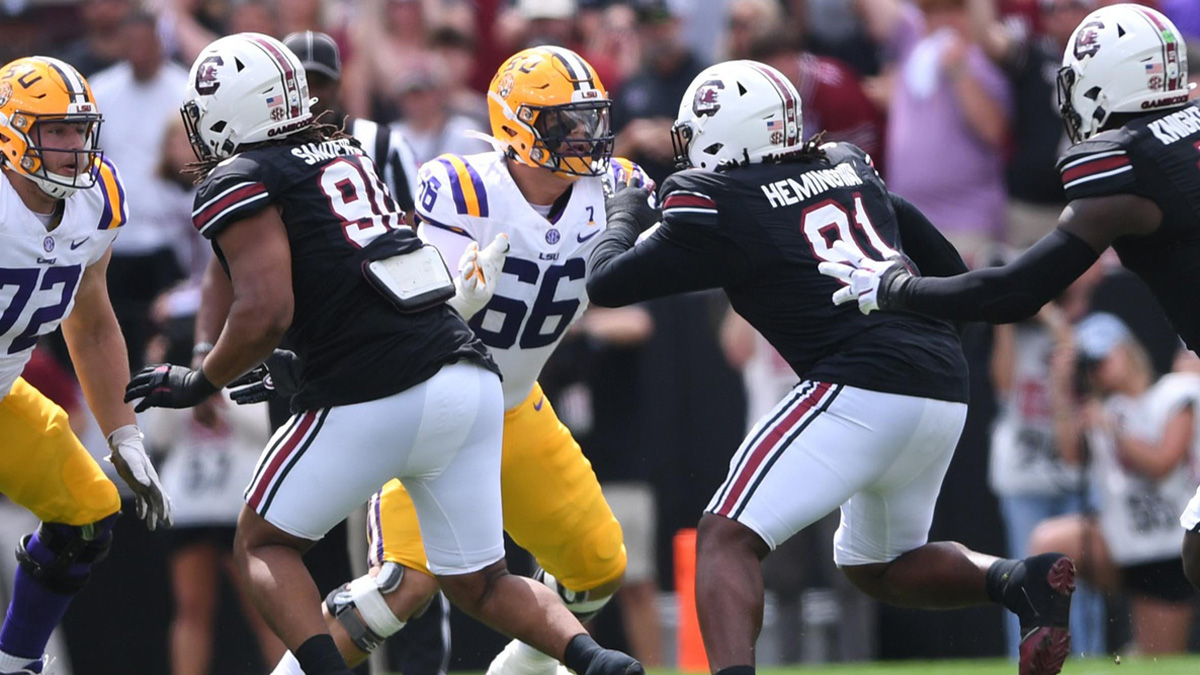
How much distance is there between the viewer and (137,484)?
5.78 metres

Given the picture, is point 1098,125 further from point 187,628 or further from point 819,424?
point 187,628

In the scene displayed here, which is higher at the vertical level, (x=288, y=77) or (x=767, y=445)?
(x=288, y=77)

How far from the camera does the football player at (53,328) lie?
5449mm

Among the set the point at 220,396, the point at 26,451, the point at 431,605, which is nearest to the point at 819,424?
the point at 431,605

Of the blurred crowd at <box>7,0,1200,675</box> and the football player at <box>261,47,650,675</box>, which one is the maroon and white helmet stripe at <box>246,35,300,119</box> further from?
the blurred crowd at <box>7,0,1200,675</box>

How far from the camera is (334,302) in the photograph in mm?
4969

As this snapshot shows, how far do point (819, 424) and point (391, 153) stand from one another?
2204 millimetres

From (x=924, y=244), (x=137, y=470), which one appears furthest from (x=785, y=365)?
(x=137, y=470)

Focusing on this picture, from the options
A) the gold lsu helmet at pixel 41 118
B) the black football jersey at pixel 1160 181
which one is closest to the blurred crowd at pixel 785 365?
the gold lsu helmet at pixel 41 118

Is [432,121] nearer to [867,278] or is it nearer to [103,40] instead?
[103,40]

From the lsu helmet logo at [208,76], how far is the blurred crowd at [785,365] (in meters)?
2.55

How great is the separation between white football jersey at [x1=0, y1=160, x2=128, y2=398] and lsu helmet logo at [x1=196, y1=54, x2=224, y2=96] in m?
0.72

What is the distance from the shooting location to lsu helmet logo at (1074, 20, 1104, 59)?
16.3ft

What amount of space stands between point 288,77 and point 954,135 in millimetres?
4164
